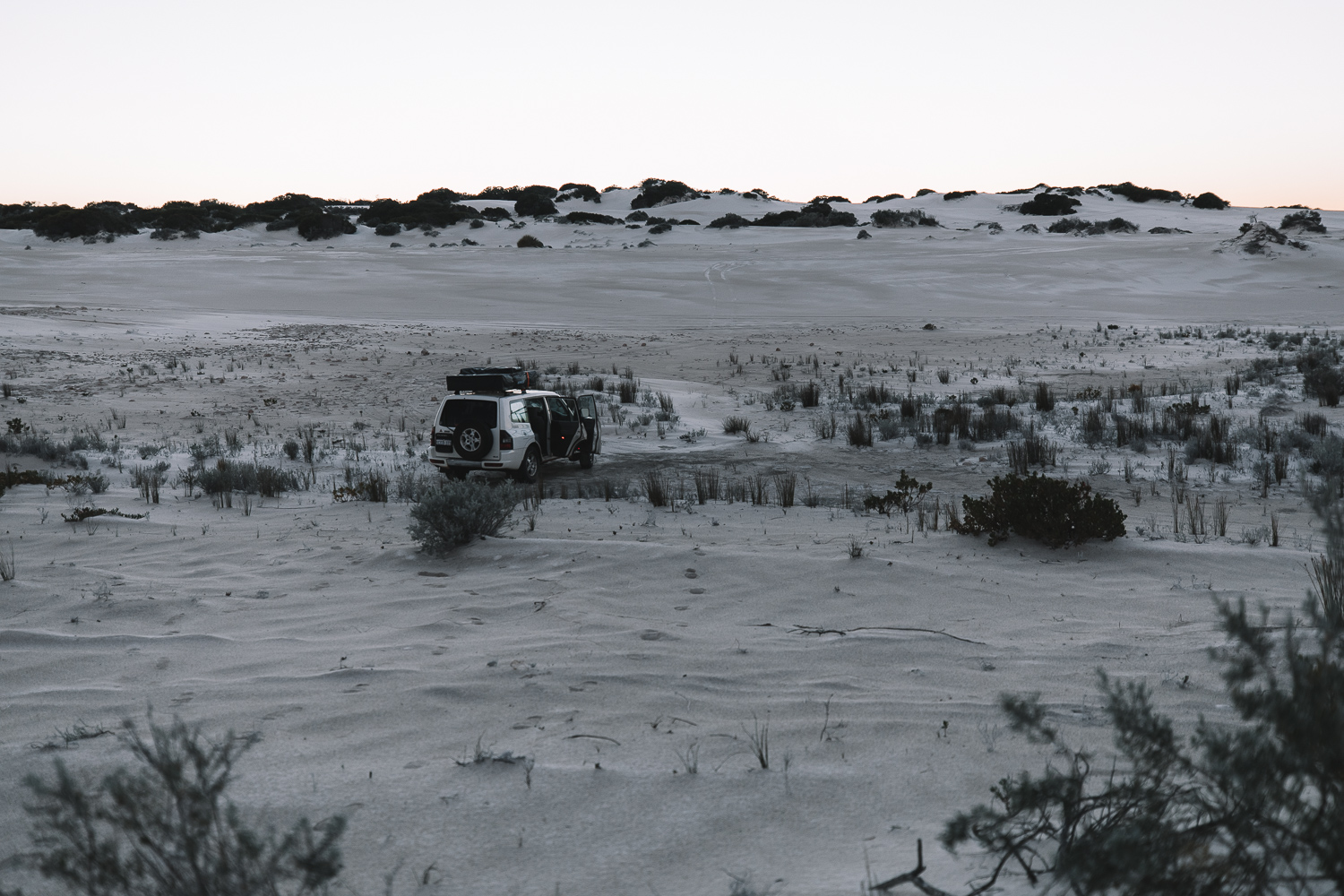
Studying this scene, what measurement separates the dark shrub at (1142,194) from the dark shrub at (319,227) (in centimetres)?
6121

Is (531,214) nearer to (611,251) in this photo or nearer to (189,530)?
(611,251)

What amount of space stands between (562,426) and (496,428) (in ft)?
4.90

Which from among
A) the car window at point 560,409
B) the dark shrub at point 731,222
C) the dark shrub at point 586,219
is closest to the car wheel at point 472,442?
the car window at point 560,409

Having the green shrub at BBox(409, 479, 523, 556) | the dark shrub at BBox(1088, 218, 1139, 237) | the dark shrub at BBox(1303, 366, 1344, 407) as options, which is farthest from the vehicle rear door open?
the dark shrub at BBox(1088, 218, 1139, 237)

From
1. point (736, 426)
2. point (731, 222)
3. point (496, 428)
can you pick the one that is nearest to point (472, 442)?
point (496, 428)

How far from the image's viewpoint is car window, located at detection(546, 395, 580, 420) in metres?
13.2

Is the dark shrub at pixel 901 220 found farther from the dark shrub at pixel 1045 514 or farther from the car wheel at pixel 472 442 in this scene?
the dark shrub at pixel 1045 514

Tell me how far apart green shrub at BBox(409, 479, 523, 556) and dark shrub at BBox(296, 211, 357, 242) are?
57.0 m

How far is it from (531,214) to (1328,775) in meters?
68.8

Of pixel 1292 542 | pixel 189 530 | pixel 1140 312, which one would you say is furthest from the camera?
pixel 1140 312

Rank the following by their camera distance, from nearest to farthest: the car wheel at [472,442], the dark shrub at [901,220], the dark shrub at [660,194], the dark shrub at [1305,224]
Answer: the car wheel at [472,442] < the dark shrub at [1305,224] < the dark shrub at [901,220] < the dark shrub at [660,194]

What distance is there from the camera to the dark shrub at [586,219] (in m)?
64.2

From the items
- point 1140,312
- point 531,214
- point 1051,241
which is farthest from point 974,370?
point 531,214

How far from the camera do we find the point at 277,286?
144 ft
